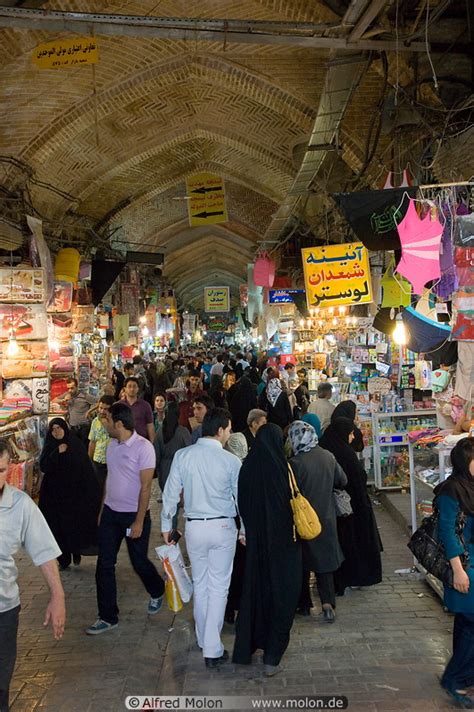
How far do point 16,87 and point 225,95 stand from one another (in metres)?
3.71

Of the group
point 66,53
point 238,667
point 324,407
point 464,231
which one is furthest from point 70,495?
point 66,53

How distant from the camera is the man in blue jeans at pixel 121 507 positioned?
4020mm

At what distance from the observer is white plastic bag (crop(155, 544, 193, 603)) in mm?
3553

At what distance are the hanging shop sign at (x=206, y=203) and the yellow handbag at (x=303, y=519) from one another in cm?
1156

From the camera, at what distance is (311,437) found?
Answer: 4.02 m

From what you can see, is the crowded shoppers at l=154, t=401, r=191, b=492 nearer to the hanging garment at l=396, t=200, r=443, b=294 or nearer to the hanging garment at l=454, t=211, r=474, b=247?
the hanging garment at l=396, t=200, r=443, b=294

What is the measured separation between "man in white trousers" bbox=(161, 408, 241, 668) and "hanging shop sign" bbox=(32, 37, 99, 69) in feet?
14.6

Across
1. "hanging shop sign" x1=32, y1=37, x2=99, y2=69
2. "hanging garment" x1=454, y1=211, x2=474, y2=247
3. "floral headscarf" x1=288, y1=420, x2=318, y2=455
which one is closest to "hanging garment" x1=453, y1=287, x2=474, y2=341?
"hanging garment" x1=454, y1=211, x2=474, y2=247

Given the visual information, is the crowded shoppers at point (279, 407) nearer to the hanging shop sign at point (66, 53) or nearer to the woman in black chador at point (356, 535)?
the woman in black chador at point (356, 535)

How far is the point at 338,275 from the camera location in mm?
8336

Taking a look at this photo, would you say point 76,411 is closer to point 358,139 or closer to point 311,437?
point 311,437

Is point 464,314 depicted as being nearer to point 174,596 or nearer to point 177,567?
point 177,567

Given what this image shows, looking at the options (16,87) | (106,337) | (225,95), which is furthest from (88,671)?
(106,337)

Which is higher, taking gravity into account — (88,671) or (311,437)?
(311,437)
